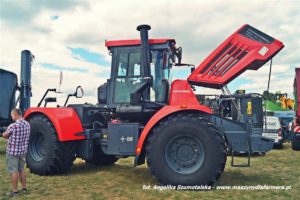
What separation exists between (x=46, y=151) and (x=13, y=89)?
225 inches

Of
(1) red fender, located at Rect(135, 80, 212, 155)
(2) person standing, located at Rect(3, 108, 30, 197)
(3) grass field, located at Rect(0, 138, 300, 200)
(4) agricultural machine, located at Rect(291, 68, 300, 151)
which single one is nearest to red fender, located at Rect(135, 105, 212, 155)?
(1) red fender, located at Rect(135, 80, 212, 155)

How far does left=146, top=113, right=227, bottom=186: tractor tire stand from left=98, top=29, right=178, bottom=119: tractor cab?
85 centimetres

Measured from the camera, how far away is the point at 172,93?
7234 mm

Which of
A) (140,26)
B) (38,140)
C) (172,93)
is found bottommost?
(38,140)

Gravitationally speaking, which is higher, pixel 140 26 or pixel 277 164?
pixel 140 26

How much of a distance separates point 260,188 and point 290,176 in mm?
1744

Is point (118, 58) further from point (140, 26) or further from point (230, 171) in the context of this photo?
point (230, 171)

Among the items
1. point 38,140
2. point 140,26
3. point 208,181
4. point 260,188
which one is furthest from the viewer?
point 38,140

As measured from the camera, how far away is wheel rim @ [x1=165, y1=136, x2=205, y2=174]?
6539 millimetres

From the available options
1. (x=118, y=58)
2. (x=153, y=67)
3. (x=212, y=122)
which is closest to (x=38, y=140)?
(x=118, y=58)

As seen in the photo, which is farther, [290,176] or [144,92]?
[290,176]

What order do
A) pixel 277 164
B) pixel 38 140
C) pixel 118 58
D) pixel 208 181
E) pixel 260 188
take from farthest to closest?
pixel 277 164
pixel 38 140
pixel 118 58
pixel 260 188
pixel 208 181

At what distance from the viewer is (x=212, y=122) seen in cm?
695

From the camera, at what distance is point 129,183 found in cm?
727
